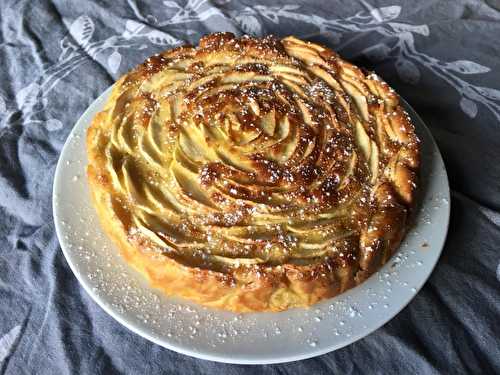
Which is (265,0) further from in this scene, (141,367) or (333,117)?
(141,367)

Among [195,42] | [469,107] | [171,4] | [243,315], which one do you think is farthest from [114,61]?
[469,107]

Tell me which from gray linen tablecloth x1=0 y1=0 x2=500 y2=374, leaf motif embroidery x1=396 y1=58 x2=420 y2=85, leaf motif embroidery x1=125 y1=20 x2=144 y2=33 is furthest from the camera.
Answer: leaf motif embroidery x1=125 y1=20 x2=144 y2=33

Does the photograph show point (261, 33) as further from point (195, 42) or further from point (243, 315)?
point (243, 315)

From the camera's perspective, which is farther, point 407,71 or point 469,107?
point 407,71

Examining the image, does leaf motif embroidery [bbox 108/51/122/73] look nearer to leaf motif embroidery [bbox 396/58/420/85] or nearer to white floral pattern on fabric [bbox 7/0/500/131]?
white floral pattern on fabric [bbox 7/0/500/131]

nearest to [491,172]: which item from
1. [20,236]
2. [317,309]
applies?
[317,309]

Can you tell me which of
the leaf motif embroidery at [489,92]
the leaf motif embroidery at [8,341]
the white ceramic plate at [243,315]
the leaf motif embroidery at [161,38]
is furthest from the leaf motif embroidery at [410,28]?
the leaf motif embroidery at [8,341]

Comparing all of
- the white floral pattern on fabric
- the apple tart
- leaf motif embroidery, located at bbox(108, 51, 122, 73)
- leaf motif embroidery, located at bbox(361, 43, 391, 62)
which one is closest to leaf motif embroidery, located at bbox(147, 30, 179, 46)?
the white floral pattern on fabric
